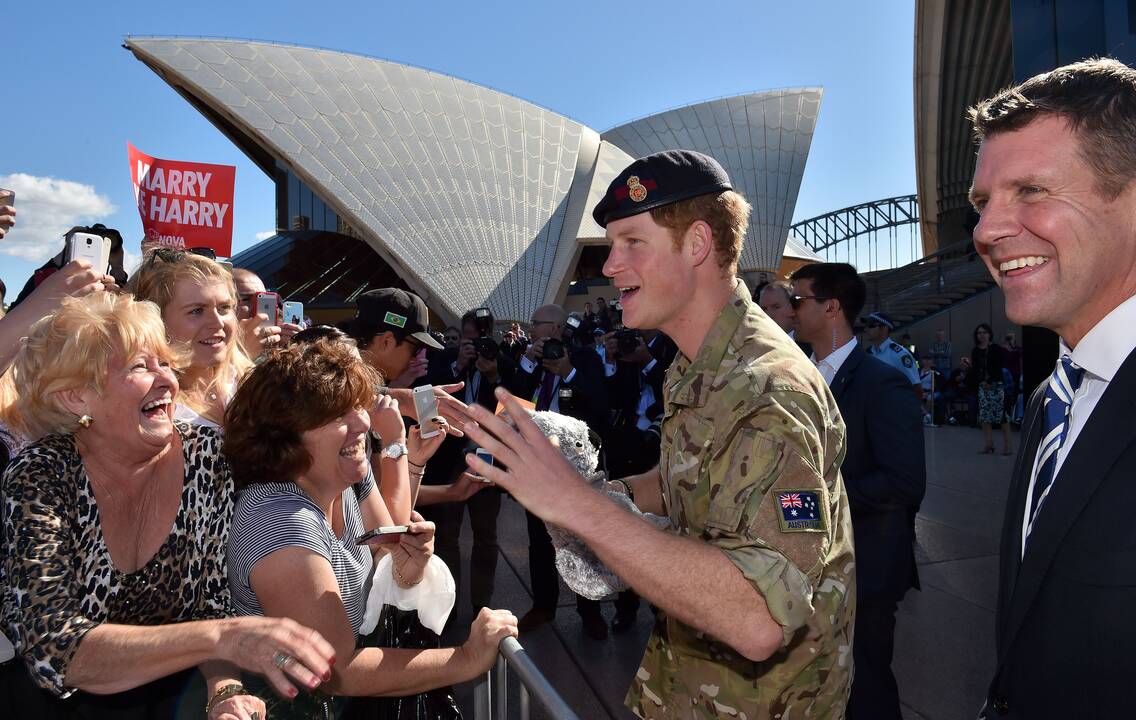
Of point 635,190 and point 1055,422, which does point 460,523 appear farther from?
point 1055,422

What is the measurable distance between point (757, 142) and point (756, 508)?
33.4m

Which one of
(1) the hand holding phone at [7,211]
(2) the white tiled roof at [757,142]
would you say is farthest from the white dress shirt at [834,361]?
(2) the white tiled roof at [757,142]

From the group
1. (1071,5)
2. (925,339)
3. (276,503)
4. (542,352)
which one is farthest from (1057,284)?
(925,339)

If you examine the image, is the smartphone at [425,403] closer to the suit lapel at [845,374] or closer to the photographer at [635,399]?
the suit lapel at [845,374]

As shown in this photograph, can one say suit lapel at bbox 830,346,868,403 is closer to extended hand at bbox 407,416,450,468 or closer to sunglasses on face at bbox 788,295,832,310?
sunglasses on face at bbox 788,295,832,310

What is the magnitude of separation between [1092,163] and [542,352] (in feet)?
13.9

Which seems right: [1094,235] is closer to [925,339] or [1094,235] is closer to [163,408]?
[163,408]

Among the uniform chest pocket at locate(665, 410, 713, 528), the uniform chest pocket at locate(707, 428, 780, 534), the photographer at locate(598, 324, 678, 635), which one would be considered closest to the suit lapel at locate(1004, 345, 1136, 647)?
the uniform chest pocket at locate(707, 428, 780, 534)

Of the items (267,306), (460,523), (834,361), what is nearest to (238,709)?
(267,306)

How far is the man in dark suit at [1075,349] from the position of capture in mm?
1005

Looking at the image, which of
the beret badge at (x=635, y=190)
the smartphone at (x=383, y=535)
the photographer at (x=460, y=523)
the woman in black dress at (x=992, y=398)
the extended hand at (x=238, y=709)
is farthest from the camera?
the woman in black dress at (x=992, y=398)

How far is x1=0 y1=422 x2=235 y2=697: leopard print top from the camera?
1.36 m

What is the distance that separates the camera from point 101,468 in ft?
5.45

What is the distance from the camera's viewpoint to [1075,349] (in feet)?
3.84
